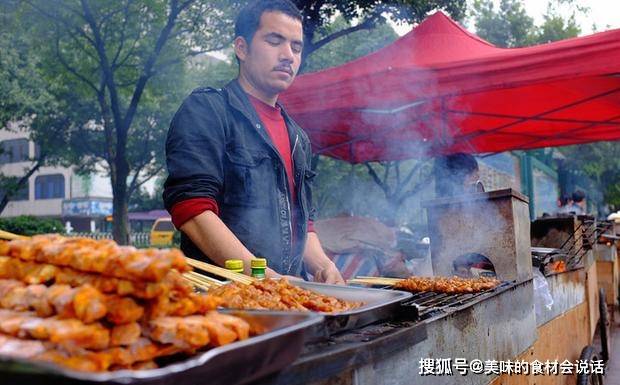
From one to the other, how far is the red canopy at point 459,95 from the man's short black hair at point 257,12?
3488 mm

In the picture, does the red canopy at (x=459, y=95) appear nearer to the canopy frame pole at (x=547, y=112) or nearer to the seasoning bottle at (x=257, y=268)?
the canopy frame pole at (x=547, y=112)

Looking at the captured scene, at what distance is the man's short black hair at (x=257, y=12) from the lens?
305 cm

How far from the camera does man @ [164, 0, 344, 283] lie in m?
2.79

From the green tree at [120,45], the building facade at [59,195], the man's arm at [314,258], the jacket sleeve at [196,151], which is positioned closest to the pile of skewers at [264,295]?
the jacket sleeve at [196,151]

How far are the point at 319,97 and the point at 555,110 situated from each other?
3.77 m

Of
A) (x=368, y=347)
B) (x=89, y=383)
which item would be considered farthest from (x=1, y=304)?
(x=368, y=347)

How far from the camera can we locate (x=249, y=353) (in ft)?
3.57

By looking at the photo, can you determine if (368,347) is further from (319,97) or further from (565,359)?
(319,97)

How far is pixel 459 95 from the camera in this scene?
23.0ft

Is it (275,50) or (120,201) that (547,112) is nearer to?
(275,50)

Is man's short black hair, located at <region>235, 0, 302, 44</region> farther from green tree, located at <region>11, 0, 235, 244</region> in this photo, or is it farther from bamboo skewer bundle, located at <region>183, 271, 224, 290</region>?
green tree, located at <region>11, 0, 235, 244</region>

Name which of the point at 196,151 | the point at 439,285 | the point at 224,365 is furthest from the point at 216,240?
the point at 224,365

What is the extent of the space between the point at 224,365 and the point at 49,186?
169ft

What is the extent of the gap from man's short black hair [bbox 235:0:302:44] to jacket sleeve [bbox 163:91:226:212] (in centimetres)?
46
